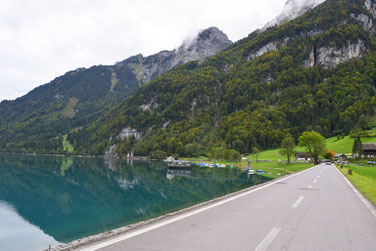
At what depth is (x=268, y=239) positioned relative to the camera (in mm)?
8023

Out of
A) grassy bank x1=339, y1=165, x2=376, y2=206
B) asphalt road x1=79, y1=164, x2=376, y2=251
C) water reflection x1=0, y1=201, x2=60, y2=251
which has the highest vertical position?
asphalt road x1=79, y1=164, x2=376, y2=251

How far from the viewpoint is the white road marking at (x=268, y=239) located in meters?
7.27

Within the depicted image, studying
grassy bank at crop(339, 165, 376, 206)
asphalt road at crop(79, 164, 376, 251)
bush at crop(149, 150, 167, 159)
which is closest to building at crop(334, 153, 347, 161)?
grassy bank at crop(339, 165, 376, 206)

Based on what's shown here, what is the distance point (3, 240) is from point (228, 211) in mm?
19509

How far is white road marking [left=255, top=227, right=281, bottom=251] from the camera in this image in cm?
727

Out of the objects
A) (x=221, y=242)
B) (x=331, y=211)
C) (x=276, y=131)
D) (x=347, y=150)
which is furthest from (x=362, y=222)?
(x=276, y=131)

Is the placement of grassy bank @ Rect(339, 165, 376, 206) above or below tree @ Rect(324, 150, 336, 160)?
above

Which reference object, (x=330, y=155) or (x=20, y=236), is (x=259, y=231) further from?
(x=330, y=155)

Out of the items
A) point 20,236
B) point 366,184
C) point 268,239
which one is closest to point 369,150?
point 366,184

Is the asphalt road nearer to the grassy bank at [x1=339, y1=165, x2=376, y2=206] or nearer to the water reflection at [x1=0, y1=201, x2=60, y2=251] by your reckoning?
the grassy bank at [x1=339, y1=165, x2=376, y2=206]

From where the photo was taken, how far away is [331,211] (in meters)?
13.0

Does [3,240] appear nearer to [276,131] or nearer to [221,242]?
[221,242]

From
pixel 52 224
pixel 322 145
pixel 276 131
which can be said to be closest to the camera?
pixel 52 224

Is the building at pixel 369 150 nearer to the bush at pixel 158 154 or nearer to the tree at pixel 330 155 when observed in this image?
the tree at pixel 330 155
